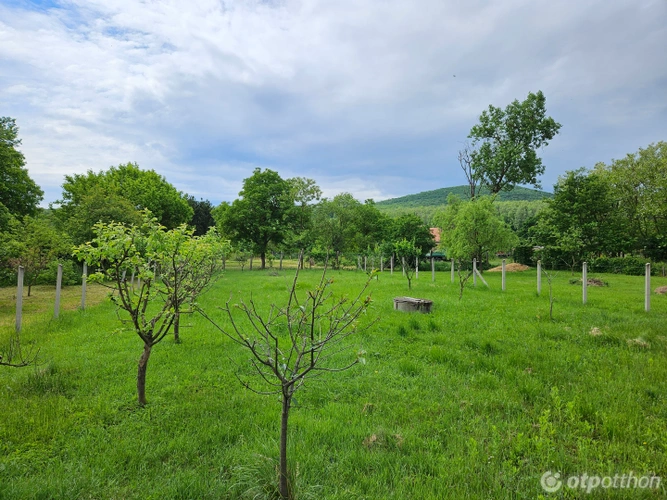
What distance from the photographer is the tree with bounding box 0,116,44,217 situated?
18.0 meters

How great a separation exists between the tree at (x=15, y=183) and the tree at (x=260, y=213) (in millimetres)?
14406

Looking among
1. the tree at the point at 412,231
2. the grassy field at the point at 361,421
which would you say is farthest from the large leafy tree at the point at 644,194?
the grassy field at the point at 361,421

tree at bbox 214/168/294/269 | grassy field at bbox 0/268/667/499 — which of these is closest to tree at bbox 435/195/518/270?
grassy field at bbox 0/268/667/499

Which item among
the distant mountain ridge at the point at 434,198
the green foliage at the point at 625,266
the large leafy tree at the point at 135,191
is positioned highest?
the distant mountain ridge at the point at 434,198

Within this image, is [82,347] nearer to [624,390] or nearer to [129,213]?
[624,390]

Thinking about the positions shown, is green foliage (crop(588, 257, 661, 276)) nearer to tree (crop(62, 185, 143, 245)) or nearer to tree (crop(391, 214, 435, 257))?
tree (crop(391, 214, 435, 257))

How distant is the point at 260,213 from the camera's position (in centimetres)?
3403

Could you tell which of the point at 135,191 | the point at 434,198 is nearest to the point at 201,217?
the point at 135,191

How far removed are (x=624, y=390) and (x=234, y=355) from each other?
5.58 m

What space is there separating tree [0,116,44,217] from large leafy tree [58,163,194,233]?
224 inches

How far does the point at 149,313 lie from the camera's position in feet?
32.8

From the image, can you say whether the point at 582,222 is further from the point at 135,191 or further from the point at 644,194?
the point at 135,191

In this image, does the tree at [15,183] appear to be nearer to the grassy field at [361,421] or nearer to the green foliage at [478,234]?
the grassy field at [361,421]

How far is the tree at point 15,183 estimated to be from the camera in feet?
59.0
